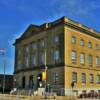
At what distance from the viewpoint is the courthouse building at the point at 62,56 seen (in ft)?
204

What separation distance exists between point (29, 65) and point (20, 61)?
232 inches

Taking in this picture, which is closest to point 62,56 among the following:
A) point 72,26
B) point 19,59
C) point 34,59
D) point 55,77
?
point 55,77

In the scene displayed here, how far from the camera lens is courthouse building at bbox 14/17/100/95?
62031 mm

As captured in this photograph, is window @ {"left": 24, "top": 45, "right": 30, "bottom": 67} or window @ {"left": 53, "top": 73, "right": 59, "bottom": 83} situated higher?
window @ {"left": 24, "top": 45, "right": 30, "bottom": 67}

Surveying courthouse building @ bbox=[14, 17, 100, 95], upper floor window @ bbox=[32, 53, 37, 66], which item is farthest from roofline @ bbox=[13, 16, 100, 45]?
upper floor window @ bbox=[32, 53, 37, 66]

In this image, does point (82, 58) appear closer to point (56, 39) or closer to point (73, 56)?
point (73, 56)

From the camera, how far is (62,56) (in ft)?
203

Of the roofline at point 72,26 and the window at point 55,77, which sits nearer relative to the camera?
the window at point 55,77

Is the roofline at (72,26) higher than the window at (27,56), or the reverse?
the roofline at (72,26)

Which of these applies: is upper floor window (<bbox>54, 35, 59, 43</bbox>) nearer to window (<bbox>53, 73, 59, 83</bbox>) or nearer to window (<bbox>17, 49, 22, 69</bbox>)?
window (<bbox>53, 73, 59, 83</bbox>)

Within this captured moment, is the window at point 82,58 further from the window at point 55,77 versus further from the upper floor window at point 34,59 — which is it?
the upper floor window at point 34,59

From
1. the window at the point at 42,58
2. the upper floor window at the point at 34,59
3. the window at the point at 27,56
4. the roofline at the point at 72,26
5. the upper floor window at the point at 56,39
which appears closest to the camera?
the roofline at the point at 72,26

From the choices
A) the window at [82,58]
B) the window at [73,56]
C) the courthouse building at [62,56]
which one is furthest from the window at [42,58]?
the window at [82,58]

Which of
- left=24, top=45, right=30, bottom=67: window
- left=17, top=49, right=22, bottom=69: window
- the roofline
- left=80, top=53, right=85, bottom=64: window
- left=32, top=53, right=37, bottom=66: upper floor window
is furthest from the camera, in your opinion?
left=17, top=49, right=22, bottom=69: window
